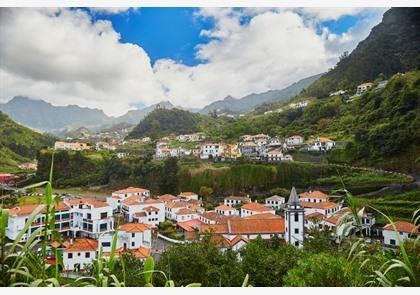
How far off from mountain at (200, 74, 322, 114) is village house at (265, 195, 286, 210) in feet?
4.19

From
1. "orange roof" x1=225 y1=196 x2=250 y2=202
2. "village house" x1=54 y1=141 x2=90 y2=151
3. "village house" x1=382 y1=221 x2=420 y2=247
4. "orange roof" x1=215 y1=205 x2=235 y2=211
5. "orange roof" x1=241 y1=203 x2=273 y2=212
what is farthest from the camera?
"village house" x1=54 y1=141 x2=90 y2=151

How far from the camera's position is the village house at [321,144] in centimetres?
456

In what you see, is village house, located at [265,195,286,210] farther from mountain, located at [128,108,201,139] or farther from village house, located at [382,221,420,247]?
mountain, located at [128,108,201,139]

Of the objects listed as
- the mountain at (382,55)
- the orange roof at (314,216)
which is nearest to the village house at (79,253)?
the orange roof at (314,216)

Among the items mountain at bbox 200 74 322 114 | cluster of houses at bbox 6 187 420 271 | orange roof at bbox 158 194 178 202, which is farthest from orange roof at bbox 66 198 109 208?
mountain at bbox 200 74 322 114

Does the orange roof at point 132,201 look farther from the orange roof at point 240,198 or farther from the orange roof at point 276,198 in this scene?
the orange roof at point 276,198

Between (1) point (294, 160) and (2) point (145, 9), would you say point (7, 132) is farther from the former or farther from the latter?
(1) point (294, 160)

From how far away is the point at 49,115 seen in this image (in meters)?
4.64

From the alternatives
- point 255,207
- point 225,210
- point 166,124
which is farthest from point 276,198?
point 166,124

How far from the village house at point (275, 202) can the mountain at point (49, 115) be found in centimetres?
228

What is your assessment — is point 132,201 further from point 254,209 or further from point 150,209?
point 254,209

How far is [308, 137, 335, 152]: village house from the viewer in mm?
4562
